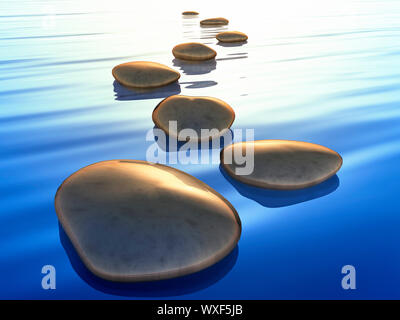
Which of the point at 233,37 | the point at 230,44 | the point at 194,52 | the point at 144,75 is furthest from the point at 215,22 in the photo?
the point at 144,75

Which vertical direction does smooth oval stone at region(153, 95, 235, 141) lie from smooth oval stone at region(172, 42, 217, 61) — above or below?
below

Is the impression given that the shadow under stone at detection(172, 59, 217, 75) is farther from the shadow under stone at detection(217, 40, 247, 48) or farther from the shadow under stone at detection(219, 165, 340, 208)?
the shadow under stone at detection(219, 165, 340, 208)

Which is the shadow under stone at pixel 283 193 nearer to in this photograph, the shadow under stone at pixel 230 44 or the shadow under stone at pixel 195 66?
the shadow under stone at pixel 195 66

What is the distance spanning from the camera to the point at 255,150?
1809 millimetres

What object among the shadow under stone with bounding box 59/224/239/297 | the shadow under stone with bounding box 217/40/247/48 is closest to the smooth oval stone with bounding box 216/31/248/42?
the shadow under stone with bounding box 217/40/247/48

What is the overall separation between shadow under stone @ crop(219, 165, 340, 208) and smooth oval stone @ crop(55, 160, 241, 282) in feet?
0.60

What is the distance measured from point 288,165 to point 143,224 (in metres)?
0.74

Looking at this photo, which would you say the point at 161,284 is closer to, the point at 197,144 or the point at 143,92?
the point at 197,144

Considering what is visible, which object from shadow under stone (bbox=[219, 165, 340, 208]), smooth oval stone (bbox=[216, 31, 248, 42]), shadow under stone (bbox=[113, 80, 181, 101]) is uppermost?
smooth oval stone (bbox=[216, 31, 248, 42])

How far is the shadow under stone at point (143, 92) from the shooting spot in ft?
9.98

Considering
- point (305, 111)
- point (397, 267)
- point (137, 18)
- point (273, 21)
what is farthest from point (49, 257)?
point (137, 18)

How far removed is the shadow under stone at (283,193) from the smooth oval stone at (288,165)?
20mm

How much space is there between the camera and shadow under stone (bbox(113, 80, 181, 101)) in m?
3.04
